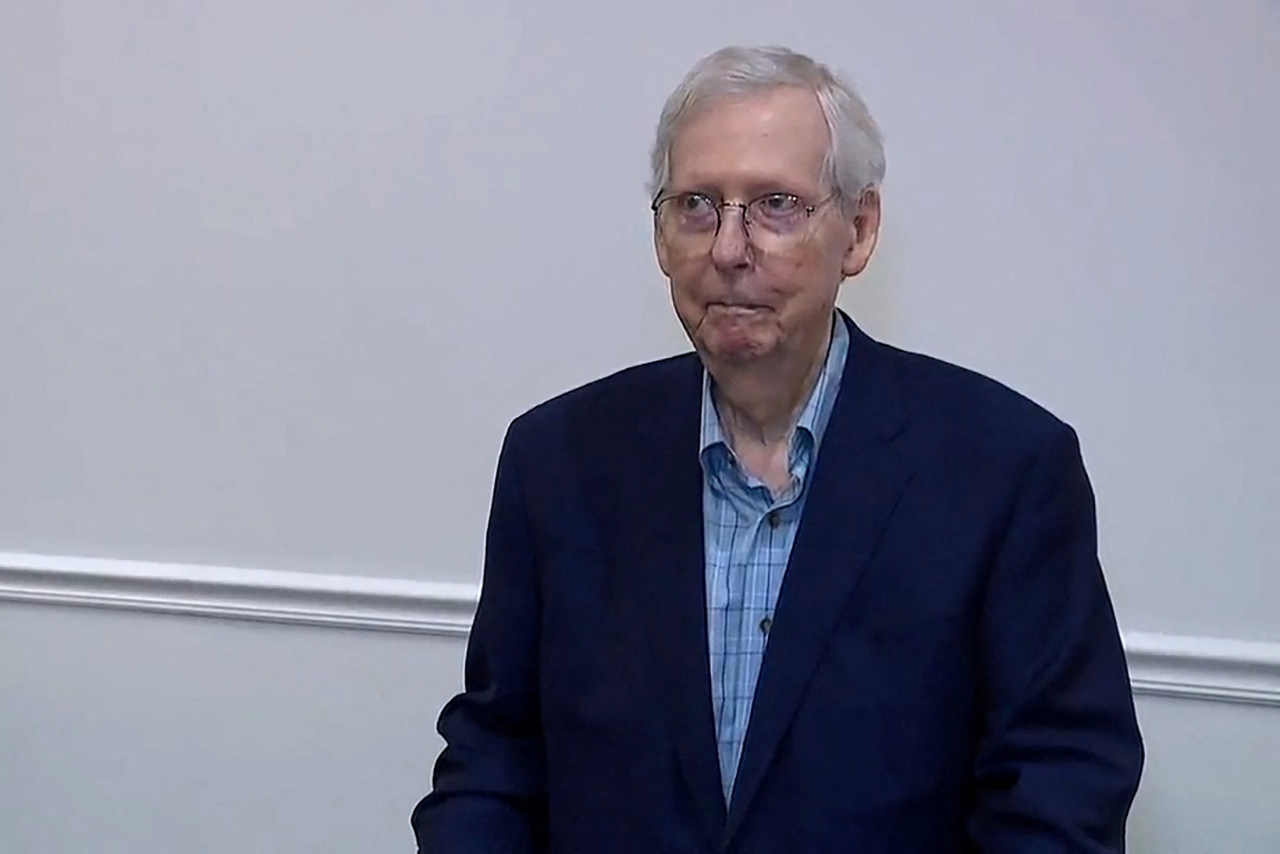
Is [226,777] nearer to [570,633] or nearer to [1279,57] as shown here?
[570,633]

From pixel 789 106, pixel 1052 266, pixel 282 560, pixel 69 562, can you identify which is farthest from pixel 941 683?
pixel 69 562

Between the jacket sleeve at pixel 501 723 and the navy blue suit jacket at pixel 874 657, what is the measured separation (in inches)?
0.4

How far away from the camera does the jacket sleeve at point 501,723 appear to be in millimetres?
1339

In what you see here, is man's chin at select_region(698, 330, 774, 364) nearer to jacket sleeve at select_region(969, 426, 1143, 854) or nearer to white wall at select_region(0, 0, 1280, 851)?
jacket sleeve at select_region(969, 426, 1143, 854)

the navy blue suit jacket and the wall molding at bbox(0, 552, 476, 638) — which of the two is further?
the wall molding at bbox(0, 552, 476, 638)

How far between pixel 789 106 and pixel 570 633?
51 cm

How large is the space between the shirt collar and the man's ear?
0.07 m

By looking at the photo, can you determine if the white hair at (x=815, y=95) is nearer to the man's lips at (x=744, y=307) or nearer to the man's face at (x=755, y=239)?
the man's face at (x=755, y=239)

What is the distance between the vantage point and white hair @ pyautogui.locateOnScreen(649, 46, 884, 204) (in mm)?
1190

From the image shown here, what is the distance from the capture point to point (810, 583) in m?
1.22

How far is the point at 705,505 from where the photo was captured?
1.31 m

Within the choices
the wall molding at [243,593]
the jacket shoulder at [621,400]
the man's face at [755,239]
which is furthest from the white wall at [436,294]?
the man's face at [755,239]

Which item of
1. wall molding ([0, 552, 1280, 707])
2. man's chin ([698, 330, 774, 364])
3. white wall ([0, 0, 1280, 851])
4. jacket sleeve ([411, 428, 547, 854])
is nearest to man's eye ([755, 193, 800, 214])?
man's chin ([698, 330, 774, 364])

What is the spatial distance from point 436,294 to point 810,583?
803 millimetres
